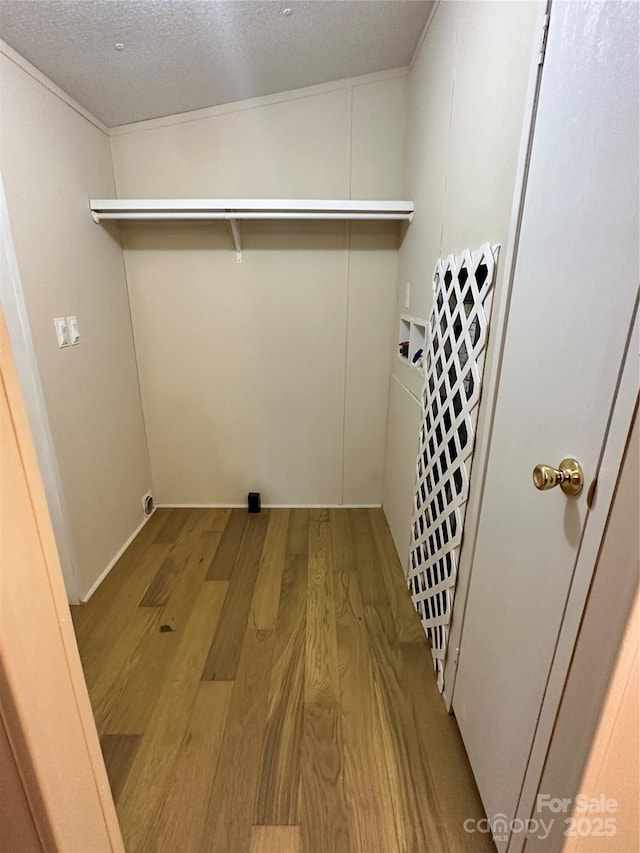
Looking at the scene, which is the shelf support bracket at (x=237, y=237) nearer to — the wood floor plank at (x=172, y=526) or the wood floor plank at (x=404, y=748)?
the wood floor plank at (x=172, y=526)

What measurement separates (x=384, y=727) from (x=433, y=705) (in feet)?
0.66

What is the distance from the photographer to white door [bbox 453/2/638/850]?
61 cm

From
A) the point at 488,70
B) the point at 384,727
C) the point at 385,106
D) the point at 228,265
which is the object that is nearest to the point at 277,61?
the point at 385,106

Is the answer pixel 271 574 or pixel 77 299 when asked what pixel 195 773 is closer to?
pixel 271 574

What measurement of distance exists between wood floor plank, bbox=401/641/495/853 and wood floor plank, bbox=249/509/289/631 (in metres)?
0.63

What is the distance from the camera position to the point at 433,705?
4.66ft

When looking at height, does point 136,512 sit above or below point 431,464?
below

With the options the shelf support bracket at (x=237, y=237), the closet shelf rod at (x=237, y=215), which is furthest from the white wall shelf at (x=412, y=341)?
the shelf support bracket at (x=237, y=237)

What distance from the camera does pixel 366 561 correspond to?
2201 mm

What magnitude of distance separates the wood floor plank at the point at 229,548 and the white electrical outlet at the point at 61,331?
1322 mm

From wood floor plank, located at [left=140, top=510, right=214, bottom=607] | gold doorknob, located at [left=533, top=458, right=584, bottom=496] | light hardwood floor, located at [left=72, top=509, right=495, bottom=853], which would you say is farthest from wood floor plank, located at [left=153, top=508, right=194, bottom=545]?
gold doorknob, located at [left=533, top=458, right=584, bottom=496]

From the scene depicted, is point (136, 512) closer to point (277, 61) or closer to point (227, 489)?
point (227, 489)

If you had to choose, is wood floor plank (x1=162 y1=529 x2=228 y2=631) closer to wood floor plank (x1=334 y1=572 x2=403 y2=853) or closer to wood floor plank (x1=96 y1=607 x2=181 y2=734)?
wood floor plank (x1=96 y1=607 x2=181 y2=734)

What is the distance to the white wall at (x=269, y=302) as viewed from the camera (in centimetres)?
209
